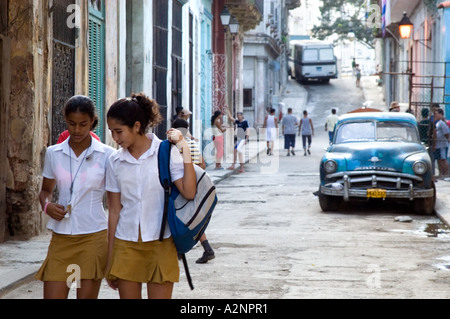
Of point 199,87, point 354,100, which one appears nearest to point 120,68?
point 199,87

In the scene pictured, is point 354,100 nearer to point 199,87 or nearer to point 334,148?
point 199,87

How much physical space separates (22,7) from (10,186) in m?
2.05

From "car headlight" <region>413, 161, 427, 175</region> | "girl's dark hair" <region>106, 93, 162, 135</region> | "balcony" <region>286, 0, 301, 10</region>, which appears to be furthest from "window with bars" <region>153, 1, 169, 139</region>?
"balcony" <region>286, 0, 301, 10</region>

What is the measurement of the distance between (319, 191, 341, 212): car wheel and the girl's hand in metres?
8.91

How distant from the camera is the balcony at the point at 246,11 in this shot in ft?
100.0

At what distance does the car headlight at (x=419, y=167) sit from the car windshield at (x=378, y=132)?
1.12 m

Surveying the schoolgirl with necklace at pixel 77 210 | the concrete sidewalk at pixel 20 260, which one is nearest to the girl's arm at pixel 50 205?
the schoolgirl with necklace at pixel 77 210

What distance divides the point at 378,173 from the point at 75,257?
8901mm

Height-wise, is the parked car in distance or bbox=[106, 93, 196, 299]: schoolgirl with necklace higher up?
the parked car in distance

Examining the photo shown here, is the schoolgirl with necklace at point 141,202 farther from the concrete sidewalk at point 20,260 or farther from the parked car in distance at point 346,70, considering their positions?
the parked car in distance at point 346,70

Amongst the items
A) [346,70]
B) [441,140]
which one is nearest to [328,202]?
[441,140]

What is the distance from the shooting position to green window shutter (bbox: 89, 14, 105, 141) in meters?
13.3

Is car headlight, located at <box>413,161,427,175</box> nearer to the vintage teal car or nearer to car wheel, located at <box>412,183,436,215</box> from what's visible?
the vintage teal car

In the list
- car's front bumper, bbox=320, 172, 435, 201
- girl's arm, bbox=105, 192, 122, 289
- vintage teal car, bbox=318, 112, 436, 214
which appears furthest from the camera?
vintage teal car, bbox=318, 112, 436, 214
